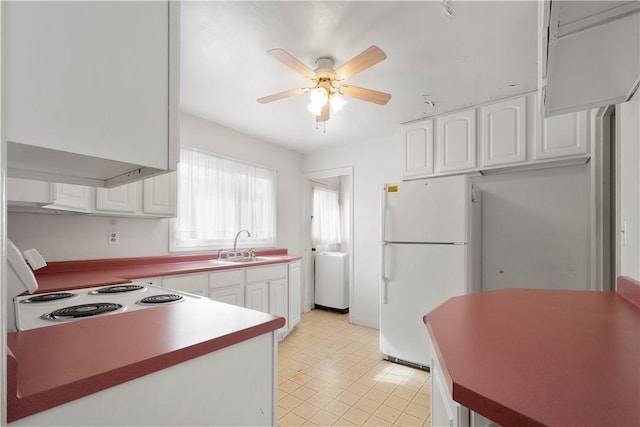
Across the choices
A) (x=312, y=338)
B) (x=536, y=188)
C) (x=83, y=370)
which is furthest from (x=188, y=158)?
(x=536, y=188)

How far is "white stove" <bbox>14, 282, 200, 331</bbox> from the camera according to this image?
3.27ft

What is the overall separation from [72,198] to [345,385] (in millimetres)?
2296

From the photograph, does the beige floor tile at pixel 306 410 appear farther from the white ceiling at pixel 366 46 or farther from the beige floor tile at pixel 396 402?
the white ceiling at pixel 366 46

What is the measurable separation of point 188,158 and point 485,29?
2.71 m

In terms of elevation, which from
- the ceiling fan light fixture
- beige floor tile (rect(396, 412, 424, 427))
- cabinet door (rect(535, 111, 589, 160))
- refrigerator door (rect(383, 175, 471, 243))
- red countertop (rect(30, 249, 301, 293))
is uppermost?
the ceiling fan light fixture

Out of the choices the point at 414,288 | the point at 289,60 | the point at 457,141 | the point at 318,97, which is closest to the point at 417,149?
the point at 457,141

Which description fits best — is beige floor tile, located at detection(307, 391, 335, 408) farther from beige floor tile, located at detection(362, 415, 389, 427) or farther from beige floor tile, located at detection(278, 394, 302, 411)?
beige floor tile, located at detection(362, 415, 389, 427)

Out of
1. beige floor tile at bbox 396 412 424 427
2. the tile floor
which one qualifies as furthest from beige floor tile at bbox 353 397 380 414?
beige floor tile at bbox 396 412 424 427

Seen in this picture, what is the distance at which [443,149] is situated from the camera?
115 inches

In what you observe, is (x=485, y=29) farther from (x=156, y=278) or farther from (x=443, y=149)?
(x=156, y=278)

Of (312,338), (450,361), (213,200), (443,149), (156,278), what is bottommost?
(312,338)

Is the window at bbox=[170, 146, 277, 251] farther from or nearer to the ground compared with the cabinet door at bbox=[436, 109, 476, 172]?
nearer to the ground

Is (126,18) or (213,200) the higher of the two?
(126,18)

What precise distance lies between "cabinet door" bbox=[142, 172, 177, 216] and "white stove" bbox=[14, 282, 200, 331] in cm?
102
